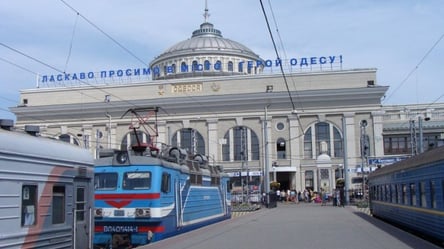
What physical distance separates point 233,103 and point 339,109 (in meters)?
13.4

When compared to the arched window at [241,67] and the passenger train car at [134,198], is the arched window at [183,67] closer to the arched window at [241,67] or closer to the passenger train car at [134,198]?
the arched window at [241,67]

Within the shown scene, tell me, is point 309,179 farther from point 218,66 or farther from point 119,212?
point 119,212

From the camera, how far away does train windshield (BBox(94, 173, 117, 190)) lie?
1841 centimetres

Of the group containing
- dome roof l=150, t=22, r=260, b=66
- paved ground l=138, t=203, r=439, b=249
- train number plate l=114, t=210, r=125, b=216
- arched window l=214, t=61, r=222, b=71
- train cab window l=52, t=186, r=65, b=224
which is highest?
dome roof l=150, t=22, r=260, b=66

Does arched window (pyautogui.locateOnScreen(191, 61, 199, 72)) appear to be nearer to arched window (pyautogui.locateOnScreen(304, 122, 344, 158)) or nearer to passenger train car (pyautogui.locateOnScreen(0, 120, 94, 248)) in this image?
arched window (pyautogui.locateOnScreen(304, 122, 344, 158))

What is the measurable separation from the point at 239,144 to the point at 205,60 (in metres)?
17.8

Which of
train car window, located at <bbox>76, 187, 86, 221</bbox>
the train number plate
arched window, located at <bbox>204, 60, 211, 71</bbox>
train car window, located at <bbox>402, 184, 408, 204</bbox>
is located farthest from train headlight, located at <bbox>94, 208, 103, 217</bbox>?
arched window, located at <bbox>204, 60, 211, 71</bbox>

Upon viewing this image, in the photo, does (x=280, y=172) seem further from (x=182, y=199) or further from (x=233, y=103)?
(x=182, y=199)

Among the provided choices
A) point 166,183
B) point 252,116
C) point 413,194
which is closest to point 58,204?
point 166,183

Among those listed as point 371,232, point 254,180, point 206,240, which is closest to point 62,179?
point 206,240

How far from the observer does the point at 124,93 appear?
261 feet

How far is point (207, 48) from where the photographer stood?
91062 millimetres

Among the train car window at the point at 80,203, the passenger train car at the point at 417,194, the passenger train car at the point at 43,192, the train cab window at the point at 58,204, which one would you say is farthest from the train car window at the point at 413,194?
the train cab window at the point at 58,204

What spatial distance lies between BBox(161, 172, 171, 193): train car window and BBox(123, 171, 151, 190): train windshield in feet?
1.89
